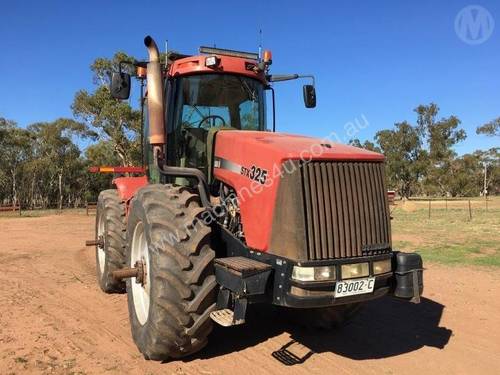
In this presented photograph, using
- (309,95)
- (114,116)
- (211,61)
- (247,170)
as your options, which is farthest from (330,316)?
(114,116)

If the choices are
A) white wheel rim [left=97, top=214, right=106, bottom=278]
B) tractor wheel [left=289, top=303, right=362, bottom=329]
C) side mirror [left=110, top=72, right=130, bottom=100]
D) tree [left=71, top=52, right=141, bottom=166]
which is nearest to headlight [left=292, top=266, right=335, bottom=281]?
tractor wheel [left=289, top=303, right=362, bottom=329]

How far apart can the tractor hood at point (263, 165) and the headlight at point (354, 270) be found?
0.68 meters

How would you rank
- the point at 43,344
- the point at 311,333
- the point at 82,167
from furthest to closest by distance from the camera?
the point at 82,167
the point at 311,333
the point at 43,344

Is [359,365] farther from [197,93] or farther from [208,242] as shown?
[197,93]

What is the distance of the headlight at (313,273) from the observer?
382 centimetres

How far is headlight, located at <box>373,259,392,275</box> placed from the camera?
4.13 meters

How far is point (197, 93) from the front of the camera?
5.58 meters

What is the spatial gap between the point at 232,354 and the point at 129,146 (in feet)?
97.4

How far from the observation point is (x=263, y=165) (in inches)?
167

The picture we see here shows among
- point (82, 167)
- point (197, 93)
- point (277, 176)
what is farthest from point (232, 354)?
point (82, 167)

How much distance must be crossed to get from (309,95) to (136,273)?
330 cm

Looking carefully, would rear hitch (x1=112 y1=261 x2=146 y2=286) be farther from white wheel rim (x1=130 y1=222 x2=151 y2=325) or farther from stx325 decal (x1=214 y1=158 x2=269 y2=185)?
stx325 decal (x1=214 y1=158 x2=269 y2=185)

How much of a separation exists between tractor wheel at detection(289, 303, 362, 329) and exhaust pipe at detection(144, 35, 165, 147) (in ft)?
8.14

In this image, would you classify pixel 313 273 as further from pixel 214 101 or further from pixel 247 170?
pixel 214 101
